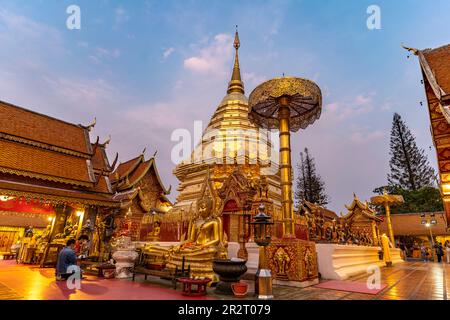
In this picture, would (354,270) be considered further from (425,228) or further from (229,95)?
(425,228)

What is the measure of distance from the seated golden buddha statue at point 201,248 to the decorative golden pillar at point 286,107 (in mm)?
1794

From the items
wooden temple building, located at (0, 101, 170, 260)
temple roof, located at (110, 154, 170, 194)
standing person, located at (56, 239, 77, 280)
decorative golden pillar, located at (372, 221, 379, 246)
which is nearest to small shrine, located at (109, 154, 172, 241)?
temple roof, located at (110, 154, 170, 194)

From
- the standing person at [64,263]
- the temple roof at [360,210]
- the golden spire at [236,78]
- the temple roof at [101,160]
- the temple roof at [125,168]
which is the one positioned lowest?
the standing person at [64,263]

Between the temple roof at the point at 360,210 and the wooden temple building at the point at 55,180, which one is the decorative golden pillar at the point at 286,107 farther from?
the temple roof at the point at 360,210

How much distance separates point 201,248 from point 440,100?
35.1 feet

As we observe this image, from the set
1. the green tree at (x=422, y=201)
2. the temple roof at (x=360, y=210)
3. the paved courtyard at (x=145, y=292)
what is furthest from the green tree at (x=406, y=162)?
the paved courtyard at (x=145, y=292)

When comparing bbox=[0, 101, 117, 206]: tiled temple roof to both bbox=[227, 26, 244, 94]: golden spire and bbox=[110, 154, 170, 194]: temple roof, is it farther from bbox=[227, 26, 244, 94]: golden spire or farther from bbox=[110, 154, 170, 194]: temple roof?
bbox=[227, 26, 244, 94]: golden spire

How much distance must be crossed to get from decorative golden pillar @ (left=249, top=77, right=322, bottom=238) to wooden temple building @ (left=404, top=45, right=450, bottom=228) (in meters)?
5.57

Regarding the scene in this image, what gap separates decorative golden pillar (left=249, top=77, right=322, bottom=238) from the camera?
21.6ft

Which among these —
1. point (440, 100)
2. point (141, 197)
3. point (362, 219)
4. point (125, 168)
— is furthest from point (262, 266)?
point (125, 168)

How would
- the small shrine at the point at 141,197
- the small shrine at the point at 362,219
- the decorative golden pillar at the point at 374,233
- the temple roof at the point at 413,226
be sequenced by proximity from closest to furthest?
the small shrine at the point at 141,197 → the decorative golden pillar at the point at 374,233 → the small shrine at the point at 362,219 → the temple roof at the point at 413,226

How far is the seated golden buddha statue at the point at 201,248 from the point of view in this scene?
6.23 meters
